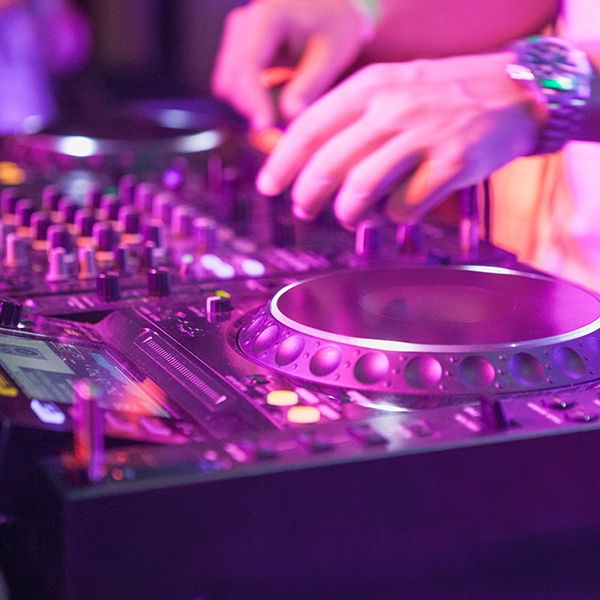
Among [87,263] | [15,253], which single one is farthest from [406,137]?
[15,253]

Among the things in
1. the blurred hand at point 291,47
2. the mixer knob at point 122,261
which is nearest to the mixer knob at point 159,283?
the mixer knob at point 122,261

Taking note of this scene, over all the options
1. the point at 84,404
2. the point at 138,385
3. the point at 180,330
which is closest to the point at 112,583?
the point at 84,404

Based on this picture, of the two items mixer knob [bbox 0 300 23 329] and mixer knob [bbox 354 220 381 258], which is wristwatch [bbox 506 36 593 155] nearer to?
mixer knob [bbox 354 220 381 258]

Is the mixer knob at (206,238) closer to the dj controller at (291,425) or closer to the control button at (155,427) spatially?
the dj controller at (291,425)

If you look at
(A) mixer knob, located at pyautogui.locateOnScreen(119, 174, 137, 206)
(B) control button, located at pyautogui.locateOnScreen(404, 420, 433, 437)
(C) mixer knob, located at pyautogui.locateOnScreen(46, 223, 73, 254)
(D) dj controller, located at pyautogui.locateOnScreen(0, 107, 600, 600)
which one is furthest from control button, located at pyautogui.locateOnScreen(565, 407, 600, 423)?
(A) mixer knob, located at pyautogui.locateOnScreen(119, 174, 137, 206)

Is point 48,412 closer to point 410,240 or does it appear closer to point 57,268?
point 57,268

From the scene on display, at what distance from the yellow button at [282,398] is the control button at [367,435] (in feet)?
0.33

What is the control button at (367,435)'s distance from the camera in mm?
556

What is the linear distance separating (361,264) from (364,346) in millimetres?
444

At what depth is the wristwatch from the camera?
108cm

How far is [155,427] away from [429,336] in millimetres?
245

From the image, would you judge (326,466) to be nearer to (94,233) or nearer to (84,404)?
(84,404)

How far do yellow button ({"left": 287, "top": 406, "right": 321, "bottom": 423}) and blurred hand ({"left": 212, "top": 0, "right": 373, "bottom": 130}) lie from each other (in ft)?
3.16

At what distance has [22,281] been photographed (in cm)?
102
